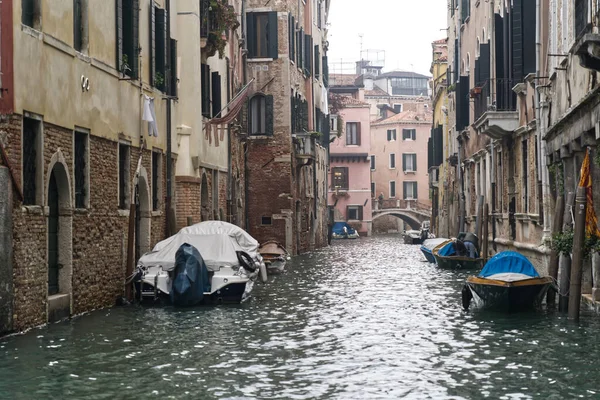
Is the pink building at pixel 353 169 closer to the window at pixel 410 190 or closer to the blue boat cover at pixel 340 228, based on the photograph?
the blue boat cover at pixel 340 228

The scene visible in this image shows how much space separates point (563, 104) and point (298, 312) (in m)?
5.44

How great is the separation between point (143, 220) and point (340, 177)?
162 feet

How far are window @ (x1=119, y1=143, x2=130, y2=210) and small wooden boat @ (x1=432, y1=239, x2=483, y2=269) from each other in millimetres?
11652

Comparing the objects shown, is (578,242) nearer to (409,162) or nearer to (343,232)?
(343,232)

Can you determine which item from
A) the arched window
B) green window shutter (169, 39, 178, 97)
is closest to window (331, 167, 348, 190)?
the arched window

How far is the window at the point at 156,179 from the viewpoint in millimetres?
19844

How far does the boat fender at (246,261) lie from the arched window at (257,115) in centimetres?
1746

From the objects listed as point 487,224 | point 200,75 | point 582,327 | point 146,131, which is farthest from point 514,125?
point 582,327

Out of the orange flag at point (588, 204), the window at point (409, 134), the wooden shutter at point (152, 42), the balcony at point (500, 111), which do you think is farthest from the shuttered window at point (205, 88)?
the window at point (409, 134)

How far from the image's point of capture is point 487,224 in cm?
2667

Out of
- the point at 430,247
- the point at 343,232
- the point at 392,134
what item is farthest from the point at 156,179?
the point at 392,134

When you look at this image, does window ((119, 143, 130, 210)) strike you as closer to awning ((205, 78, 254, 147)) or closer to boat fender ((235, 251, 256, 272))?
boat fender ((235, 251, 256, 272))

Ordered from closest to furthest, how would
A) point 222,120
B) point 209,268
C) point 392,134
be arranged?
1. point 209,268
2. point 222,120
3. point 392,134

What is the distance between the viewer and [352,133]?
67.4 meters
